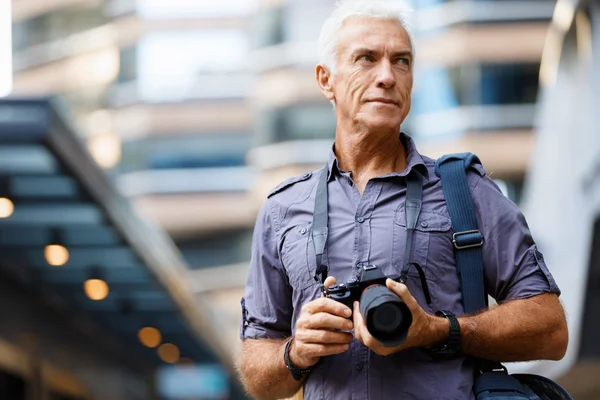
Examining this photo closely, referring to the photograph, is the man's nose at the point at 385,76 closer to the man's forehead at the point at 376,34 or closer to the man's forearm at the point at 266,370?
the man's forehead at the point at 376,34

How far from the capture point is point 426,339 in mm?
3078

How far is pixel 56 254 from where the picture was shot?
588 inches

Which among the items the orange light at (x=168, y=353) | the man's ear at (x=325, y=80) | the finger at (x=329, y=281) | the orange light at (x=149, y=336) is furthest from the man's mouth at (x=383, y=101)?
the orange light at (x=168, y=353)

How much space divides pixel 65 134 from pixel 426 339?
741cm

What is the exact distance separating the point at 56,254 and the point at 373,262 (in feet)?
39.5

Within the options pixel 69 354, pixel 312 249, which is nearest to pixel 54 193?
pixel 69 354

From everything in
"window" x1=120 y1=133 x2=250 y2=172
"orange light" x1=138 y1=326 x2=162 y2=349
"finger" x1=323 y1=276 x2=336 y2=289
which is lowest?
"finger" x1=323 y1=276 x2=336 y2=289

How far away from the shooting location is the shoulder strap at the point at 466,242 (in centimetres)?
326

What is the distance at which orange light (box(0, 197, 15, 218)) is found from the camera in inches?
488

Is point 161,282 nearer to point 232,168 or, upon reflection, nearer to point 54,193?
point 54,193

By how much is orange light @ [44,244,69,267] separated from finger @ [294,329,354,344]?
38.2ft

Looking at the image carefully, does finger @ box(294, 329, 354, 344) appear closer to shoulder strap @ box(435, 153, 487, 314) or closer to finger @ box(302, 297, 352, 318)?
finger @ box(302, 297, 352, 318)

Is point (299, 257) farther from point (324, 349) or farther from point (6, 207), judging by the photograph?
point (6, 207)

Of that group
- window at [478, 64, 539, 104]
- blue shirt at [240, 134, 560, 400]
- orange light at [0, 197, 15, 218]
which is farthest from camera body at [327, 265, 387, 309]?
window at [478, 64, 539, 104]
